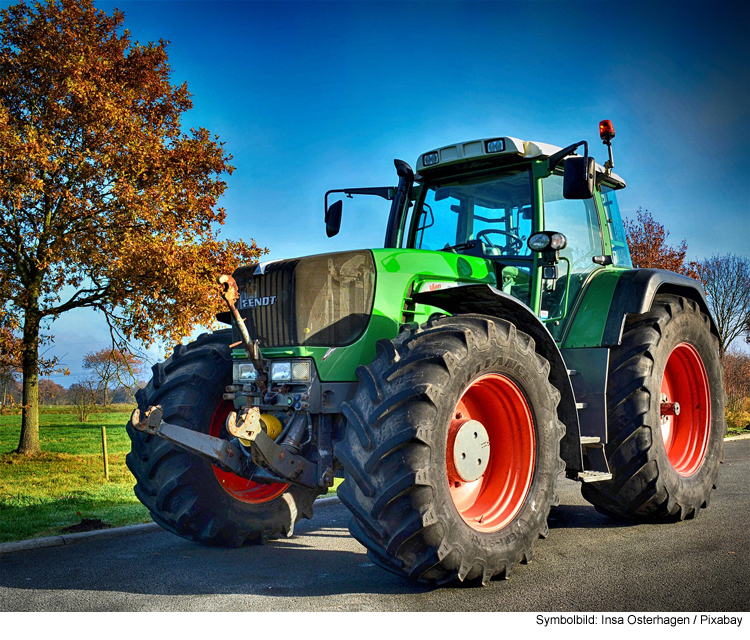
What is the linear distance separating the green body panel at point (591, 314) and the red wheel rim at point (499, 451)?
1357 mm

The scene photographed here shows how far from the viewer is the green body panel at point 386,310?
14.1ft

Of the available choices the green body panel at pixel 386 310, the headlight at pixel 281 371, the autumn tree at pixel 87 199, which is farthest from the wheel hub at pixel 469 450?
the autumn tree at pixel 87 199

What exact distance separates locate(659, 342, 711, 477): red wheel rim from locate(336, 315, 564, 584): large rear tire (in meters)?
2.38

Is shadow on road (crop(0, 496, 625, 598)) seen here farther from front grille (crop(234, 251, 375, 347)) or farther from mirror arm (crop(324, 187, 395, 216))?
mirror arm (crop(324, 187, 395, 216))

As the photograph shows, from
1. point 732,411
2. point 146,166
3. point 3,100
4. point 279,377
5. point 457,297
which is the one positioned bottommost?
point 732,411

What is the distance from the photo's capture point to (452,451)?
3.89 metres

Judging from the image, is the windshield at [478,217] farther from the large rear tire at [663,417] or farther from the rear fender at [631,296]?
the large rear tire at [663,417]

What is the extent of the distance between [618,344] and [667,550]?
148 centimetres

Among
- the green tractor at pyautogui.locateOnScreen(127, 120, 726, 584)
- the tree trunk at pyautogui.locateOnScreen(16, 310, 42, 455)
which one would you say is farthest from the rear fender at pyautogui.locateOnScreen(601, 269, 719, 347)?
the tree trunk at pyautogui.locateOnScreen(16, 310, 42, 455)

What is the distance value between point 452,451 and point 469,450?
0.37ft

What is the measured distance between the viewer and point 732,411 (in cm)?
1828

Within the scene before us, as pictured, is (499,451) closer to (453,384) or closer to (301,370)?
(453,384)

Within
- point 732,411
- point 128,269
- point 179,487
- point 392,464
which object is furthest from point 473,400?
point 732,411

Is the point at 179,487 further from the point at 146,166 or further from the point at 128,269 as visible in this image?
the point at 146,166
